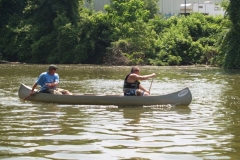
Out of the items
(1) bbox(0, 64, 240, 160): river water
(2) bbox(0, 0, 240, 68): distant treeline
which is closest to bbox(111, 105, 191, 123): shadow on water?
(1) bbox(0, 64, 240, 160): river water

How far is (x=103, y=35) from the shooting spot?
4906cm

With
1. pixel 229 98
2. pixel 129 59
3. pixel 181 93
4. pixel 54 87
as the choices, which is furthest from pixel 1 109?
pixel 129 59

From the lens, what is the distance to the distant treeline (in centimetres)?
4481

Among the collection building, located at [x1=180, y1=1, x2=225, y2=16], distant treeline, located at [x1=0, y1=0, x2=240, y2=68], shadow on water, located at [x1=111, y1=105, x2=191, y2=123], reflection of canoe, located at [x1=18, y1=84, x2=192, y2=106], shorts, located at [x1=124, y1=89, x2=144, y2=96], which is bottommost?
shadow on water, located at [x1=111, y1=105, x2=191, y2=123]

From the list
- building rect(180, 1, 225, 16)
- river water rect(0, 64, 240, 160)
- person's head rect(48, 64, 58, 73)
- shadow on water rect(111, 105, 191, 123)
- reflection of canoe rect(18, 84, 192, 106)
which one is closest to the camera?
river water rect(0, 64, 240, 160)

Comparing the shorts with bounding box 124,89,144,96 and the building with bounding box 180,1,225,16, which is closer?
the shorts with bounding box 124,89,144,96

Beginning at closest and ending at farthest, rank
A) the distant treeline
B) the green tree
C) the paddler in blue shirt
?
the paddler in blue shirt → the green tree → the distant treeline

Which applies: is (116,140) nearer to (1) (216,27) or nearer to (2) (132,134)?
(2) (132,134)

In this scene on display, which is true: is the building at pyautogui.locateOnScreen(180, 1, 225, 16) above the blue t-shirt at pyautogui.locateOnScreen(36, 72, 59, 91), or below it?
above

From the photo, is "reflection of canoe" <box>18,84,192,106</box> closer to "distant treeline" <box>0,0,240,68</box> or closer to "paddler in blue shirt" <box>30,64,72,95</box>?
"paddler in blue shirt" <box>30,64,72,95</box>

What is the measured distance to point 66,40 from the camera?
159ft

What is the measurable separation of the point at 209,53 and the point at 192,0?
24655 mm

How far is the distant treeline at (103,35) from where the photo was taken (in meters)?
44.8

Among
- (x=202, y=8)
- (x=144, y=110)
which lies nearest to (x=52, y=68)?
(x=144, y=110)
